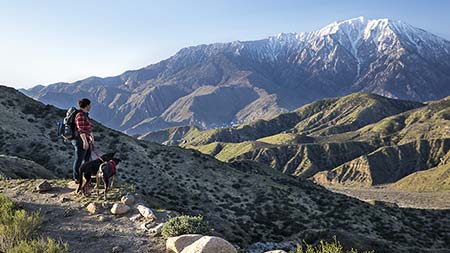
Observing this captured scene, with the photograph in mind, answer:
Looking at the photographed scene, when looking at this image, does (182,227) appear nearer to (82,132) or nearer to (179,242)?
(179,242)

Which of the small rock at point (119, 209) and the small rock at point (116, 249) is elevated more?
the small rock at point (119, 209)

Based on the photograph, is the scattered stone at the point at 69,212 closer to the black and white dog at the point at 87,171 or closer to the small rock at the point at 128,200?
the black and white dog at the point at 87,171

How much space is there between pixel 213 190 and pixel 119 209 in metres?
36.5

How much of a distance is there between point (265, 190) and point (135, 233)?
42352mm

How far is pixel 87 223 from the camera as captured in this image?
1563 centimetres

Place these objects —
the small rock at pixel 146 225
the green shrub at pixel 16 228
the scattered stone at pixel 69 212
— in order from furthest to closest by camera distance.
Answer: the scattered stone at pixel 69 212, the small rock at pixel 146 225, the green shrub at pixel 16 228

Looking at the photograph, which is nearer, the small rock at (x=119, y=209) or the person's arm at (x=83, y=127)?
the small rock at (x=119, y=209)

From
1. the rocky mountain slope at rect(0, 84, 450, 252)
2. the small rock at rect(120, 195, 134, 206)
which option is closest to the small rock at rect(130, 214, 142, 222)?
the small rock at rect(120, 195, 134, 206)

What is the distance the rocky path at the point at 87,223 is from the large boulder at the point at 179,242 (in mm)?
442

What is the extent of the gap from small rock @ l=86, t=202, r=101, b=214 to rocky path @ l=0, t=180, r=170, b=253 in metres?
0.08

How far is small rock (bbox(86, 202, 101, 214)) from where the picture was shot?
649 inches

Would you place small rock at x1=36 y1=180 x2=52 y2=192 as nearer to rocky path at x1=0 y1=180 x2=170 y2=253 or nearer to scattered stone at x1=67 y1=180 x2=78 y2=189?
rocky path at x1=0 y1=180 x2=170 y2=253

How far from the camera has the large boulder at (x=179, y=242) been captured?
12.7 m

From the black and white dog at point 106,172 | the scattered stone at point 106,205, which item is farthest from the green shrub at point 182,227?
the black and white dog at point 106,172
